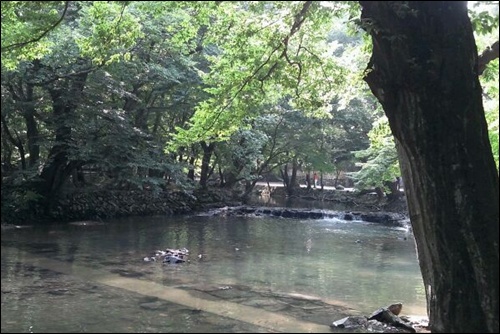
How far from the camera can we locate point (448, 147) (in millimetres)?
4598

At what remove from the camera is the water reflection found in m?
6.95

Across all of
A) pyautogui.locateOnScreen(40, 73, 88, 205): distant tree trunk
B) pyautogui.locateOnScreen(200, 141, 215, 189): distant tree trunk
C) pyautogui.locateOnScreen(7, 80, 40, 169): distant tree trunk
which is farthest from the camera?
pyautogui.locateOnScreen(200, 141, 215, 189): distant tree trunk

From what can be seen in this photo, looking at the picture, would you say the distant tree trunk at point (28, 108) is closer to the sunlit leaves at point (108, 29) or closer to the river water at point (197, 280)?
the river water at point (197, 280)

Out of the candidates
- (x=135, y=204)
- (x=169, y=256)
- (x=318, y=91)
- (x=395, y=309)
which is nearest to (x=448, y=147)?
(x=395, y=309)

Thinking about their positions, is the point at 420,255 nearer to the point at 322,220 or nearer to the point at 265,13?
the point at 265,13

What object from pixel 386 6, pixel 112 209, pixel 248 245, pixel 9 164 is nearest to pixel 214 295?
pixel 386 6

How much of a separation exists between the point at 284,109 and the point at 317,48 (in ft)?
64.9

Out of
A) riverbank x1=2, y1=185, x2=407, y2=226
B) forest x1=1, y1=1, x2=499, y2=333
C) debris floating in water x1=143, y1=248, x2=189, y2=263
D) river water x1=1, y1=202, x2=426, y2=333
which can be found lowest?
river water x1=1, y1=202, x2=426, y2=333

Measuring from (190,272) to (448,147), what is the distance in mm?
7238

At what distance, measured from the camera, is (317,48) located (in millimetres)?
9055

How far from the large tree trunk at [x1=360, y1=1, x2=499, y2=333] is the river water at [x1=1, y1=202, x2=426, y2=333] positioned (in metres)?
2.49

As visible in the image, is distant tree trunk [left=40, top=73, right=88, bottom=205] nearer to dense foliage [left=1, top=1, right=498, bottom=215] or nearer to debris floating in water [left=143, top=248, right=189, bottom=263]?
dense foliage [left=1, top=1, right=498, bottom=215]

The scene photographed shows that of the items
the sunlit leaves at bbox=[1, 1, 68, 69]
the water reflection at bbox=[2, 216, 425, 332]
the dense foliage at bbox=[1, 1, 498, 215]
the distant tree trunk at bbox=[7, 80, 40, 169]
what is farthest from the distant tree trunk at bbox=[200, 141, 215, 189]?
the sunlit leaves at bbox=[1, 1, 68, 69]

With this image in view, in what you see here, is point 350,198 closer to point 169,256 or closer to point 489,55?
point 169,256
